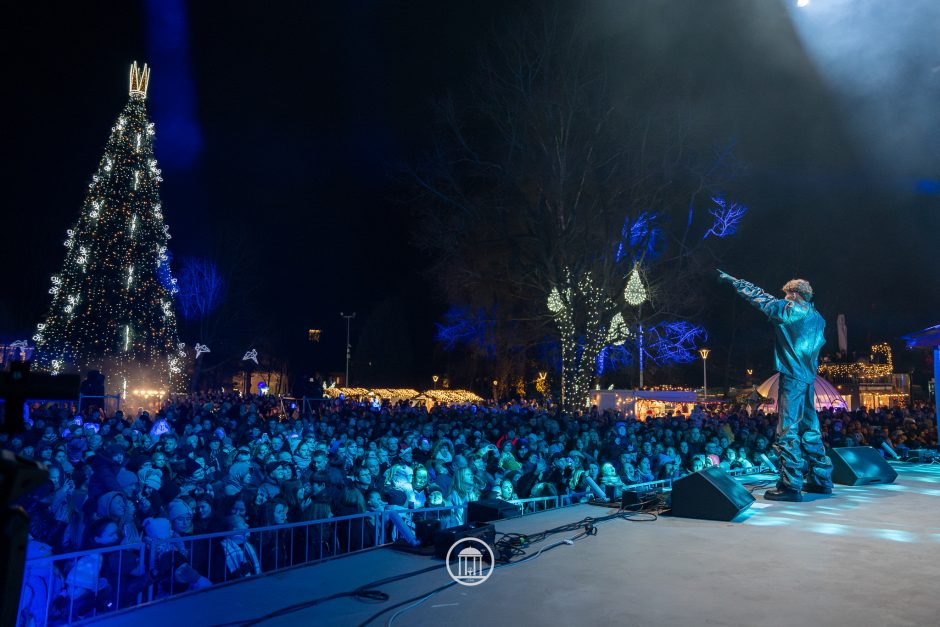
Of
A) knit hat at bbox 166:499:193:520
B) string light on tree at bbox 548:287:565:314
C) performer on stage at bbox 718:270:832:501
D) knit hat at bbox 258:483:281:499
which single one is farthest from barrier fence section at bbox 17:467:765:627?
string light on tree at bbox 548:287:565:314

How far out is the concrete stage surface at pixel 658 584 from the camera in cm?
402

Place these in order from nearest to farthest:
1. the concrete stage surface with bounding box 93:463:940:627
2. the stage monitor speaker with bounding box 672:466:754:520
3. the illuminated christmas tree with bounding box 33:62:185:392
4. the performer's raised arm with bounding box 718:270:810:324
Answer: the concrete stage surface with bounding box 93:463:940:627, the stage monitor speaker with bounding box 672:466:754:520, the performer's raised arm with bounding box 718:270:810:324, the illuminated christmas tree with bounding box 33:62:185:392

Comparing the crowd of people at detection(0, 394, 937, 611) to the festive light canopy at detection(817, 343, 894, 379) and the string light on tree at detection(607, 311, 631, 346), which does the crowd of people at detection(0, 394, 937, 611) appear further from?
the festive light canopy at detection(817, 343, 894, 379)

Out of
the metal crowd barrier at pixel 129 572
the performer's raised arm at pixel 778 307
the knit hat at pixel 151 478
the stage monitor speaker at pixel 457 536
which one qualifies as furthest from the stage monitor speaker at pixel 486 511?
the performer's raised arm at pixel 778 307

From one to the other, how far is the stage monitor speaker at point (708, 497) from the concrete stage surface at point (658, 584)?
0.28 m

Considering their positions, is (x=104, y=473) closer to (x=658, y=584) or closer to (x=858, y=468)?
(x=658, y=584)

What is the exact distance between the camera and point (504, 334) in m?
26.3

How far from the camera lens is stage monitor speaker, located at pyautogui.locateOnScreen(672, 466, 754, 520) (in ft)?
22.8

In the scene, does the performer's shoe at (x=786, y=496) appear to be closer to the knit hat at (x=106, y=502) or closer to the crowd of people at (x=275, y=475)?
the crowd of people at (x=275, y=475)

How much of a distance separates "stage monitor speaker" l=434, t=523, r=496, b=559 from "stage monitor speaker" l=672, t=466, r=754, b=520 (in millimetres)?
2828

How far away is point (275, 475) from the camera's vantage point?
846 centimetres

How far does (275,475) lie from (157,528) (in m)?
2.41

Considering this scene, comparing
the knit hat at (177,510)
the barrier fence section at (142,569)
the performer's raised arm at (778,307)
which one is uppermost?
the performer's raised arm at (778,307)

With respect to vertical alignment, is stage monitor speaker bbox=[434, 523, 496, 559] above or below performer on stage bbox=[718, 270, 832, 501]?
below
